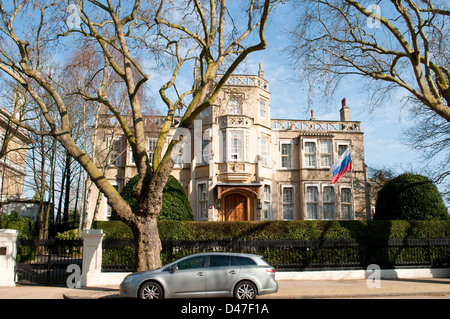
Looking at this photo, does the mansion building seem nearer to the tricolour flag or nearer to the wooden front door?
the wooden front door

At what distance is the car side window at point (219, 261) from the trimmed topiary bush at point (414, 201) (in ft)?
33.5

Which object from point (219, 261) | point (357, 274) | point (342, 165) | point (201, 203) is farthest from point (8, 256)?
→ point (342, 165)

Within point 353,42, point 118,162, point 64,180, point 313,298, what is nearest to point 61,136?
point 313,298

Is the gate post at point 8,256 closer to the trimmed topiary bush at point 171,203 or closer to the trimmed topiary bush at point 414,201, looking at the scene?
the trimmed topiary bush at point 171,203

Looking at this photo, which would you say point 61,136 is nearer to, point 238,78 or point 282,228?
point 282,228

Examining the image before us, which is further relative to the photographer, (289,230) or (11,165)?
(11,165)

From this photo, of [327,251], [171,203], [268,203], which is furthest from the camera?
[268,203]

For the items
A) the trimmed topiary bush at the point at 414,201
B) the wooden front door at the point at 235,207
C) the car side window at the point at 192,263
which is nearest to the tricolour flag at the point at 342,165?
the trimmed topiary bush at the point at 414,201

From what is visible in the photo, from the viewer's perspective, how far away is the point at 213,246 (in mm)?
15508

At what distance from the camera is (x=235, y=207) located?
2691cm

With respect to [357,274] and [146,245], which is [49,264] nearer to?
[146,245]

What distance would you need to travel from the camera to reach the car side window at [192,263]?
10.5m

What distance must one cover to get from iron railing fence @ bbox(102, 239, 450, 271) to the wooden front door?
36.4 feet

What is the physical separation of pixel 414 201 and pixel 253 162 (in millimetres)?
11613
